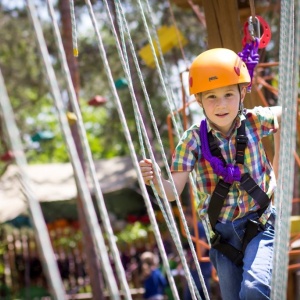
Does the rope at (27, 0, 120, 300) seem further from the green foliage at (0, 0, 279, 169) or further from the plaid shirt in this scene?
the green foliage at (0, 0, 279, 169)

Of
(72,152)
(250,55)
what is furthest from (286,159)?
(250,55)

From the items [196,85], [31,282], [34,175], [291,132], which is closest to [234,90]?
[196,85]

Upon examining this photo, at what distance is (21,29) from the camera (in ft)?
54.3

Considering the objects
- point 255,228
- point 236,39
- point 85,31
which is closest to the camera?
point 255,228

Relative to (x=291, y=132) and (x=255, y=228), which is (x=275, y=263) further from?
(x=255, y=228)

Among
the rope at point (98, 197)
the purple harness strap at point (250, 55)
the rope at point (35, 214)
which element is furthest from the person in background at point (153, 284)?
the rope at point (35, 214)

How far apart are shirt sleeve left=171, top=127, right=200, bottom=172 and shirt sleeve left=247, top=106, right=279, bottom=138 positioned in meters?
0.25

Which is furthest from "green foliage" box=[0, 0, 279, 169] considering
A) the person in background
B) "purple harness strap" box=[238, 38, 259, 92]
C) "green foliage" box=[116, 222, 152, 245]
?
"purple harness strap" box=[238, 38, 259, 92]

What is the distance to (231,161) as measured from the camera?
2932mm

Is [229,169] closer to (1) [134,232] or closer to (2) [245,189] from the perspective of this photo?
(2) [245,189]

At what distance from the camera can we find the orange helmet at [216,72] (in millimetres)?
2852

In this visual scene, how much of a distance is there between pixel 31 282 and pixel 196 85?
11.5 meters

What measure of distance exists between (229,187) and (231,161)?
11 centimetres

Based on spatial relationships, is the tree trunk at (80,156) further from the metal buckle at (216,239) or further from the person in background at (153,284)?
the metal buckle at (216,239)
